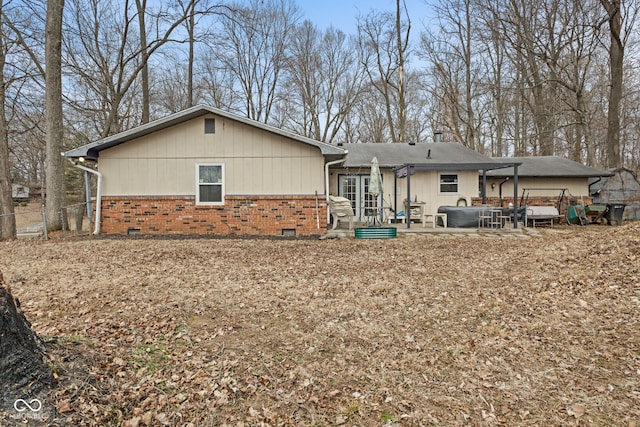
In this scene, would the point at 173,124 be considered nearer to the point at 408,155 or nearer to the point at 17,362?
the point at 408,155

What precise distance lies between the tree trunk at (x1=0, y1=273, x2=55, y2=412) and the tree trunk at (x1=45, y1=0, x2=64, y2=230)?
1012 cm

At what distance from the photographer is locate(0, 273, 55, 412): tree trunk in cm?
206

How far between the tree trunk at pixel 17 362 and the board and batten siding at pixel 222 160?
8.52 m

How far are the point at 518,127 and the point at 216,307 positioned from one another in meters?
24.6

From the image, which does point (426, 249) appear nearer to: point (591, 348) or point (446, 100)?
point (591, 348)

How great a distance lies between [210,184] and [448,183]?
30.2ft

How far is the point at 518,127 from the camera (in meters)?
23.6

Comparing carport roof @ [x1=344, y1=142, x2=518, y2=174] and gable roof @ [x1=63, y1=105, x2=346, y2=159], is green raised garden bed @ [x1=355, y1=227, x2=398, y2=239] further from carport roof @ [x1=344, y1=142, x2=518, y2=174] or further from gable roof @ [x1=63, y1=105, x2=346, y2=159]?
carport roof @ [x1=344, y1=142, x2=518, y2=174]

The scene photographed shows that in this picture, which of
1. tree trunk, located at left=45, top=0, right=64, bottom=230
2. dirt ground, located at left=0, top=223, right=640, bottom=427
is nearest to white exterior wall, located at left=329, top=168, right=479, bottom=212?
dirt ground, located at left=0, top=223, right=640, bottom=427

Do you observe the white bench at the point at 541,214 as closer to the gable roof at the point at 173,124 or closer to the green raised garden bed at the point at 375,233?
the green raised garden bed at the point at 375,233

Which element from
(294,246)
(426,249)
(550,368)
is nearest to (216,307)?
(550,368)

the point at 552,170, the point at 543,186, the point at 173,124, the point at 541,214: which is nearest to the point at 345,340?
the point at 173,124

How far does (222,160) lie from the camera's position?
35.4 feet

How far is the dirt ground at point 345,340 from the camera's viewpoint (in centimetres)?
247
